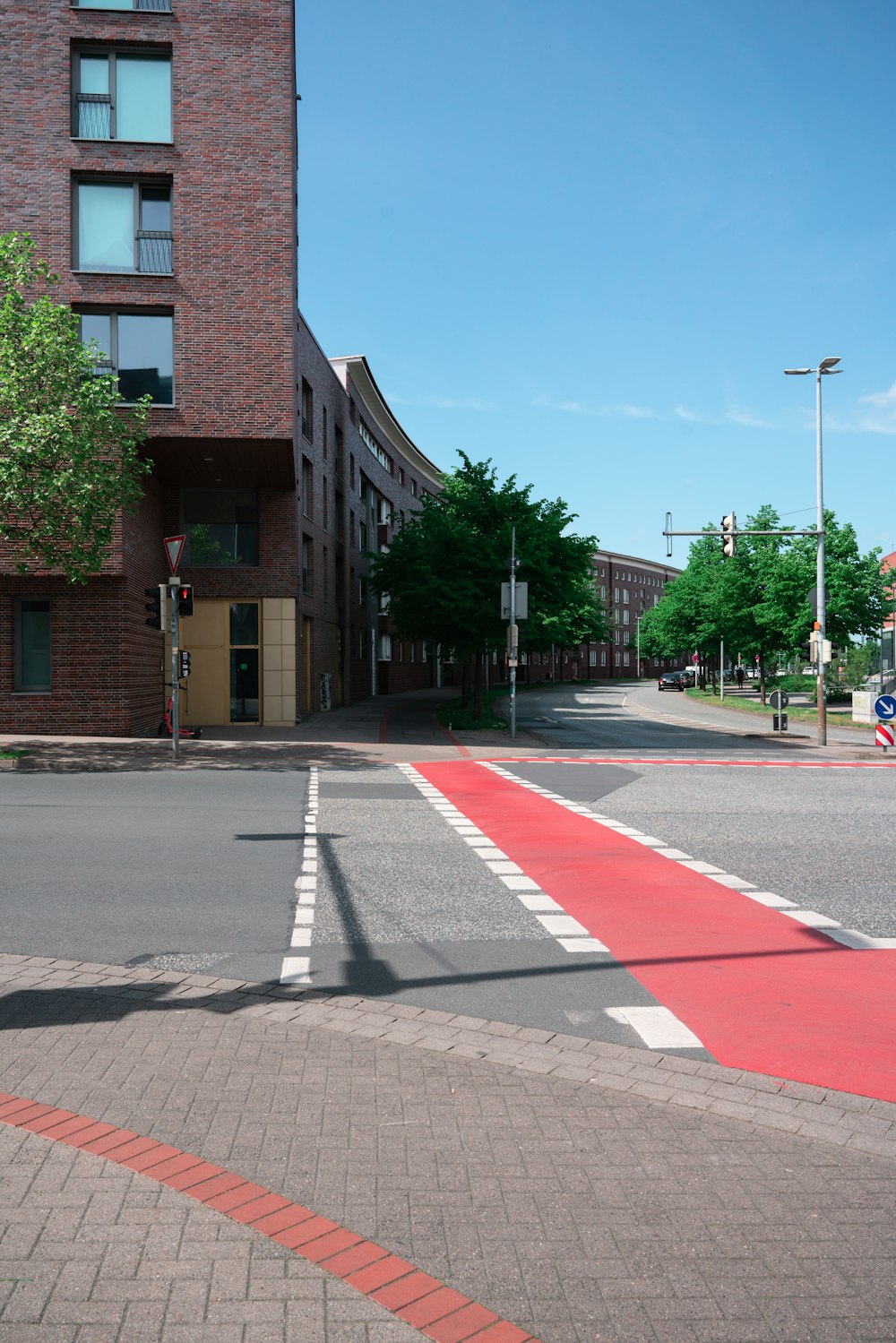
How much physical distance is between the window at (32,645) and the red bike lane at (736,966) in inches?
663

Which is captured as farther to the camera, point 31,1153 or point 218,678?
point 218,678

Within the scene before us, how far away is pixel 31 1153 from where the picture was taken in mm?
3717

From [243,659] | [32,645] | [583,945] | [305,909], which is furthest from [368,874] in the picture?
[243,659]

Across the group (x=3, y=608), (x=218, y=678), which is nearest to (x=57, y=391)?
(x=3, y=608)

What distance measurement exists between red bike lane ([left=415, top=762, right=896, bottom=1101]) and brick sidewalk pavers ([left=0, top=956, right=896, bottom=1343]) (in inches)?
15.8

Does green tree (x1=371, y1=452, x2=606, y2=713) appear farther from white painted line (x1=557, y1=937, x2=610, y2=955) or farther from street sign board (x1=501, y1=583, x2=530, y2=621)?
white painted line (x1=557, y1=937, x2=610, y2=955)

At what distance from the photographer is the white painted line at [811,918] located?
24.2 feet

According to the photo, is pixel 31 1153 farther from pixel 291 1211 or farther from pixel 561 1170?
pixel 561 1170

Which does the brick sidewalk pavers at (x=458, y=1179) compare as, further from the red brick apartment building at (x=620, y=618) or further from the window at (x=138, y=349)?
the red brick apartment building at (x=620, y=618)

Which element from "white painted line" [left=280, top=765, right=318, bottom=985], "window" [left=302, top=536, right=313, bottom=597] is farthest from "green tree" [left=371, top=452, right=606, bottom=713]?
"white painted line" [left=280, top=765, right=318, bottom=985]

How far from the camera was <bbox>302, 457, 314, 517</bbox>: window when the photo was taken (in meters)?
32.8

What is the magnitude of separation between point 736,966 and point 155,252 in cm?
2328

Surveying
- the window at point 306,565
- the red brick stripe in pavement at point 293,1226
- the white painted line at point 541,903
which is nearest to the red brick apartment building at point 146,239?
the window at point 306,565

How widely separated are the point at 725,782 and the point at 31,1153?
15.2 meters
